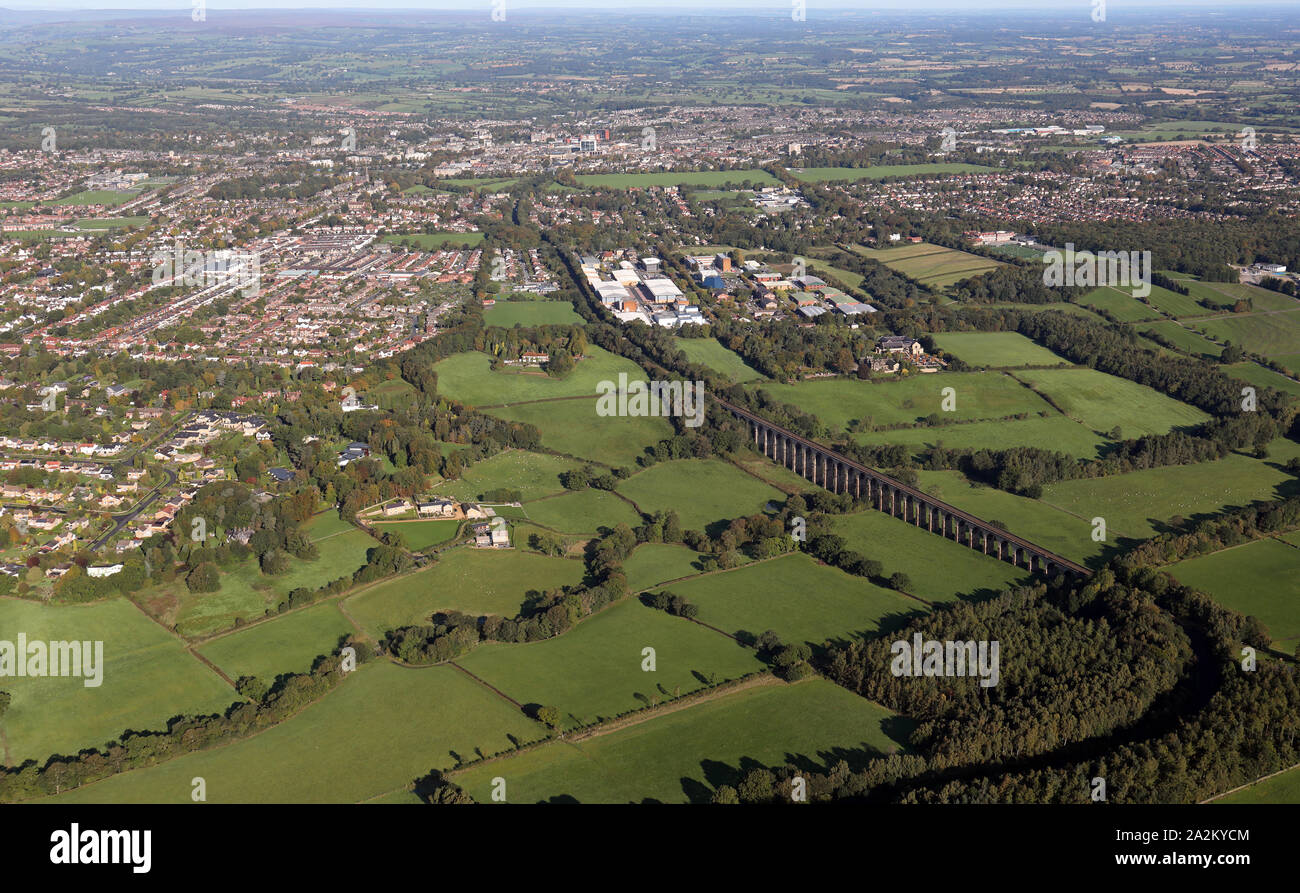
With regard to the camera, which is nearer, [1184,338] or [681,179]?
[1184,338]

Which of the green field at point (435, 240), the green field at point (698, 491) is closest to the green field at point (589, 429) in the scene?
the green field at point (698, 491)

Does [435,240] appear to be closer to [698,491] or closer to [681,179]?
[681,179]

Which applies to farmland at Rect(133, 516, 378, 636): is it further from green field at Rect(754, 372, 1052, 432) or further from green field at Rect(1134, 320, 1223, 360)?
green field at Rect(1134, 320, 1223, 360)

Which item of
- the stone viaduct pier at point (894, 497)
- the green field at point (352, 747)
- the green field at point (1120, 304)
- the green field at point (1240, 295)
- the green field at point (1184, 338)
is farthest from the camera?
the green field at point (1240, 295)

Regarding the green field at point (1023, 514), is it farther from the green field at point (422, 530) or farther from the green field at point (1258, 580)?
the green field at point (422, 530)

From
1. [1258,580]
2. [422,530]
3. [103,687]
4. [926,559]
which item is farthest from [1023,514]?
[103,687]
